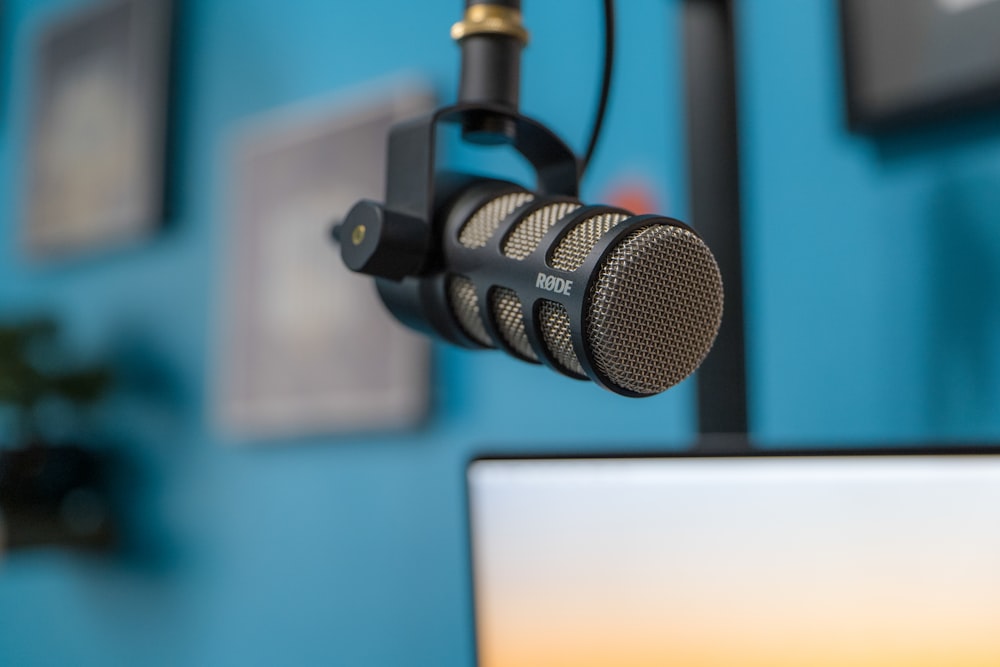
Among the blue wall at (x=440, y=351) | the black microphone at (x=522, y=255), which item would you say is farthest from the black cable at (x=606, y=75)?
the blue wall at (x=440, y=351)

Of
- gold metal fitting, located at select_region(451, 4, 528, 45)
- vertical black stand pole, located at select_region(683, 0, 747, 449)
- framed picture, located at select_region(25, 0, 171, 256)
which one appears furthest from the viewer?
framed picture, located at select_region(25, 0, 171, 256)

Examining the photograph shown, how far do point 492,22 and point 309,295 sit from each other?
960 millimetres

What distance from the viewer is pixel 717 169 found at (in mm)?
708

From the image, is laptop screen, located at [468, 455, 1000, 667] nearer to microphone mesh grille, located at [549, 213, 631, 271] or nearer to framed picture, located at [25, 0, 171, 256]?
microphone mesh grille, located at [549, 213, 631, 271]

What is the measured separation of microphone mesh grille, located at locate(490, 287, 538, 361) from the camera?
44 cm

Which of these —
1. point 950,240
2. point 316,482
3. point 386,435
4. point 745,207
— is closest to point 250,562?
point 316,482

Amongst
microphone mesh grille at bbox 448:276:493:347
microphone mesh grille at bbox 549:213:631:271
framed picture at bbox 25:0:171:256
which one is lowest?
microphone mesh grille at bbox 448:276:493:347

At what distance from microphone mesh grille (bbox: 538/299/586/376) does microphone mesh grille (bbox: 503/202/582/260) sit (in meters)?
0.03

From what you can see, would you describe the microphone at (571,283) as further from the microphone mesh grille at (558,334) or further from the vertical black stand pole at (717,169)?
the vertical black stand pole at (717,169)

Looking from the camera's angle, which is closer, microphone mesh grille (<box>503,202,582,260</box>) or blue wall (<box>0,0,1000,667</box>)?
microphone mesh grille (<box>503,202,582,260</box>)

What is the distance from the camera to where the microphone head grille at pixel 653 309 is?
385mm

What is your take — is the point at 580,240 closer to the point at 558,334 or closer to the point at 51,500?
the point at 558,334

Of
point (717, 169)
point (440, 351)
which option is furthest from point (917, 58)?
point (440, 351)

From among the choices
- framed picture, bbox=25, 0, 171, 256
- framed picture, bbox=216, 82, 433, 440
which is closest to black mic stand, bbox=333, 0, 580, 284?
framed picture, bbox=216, 82, 433, 440
